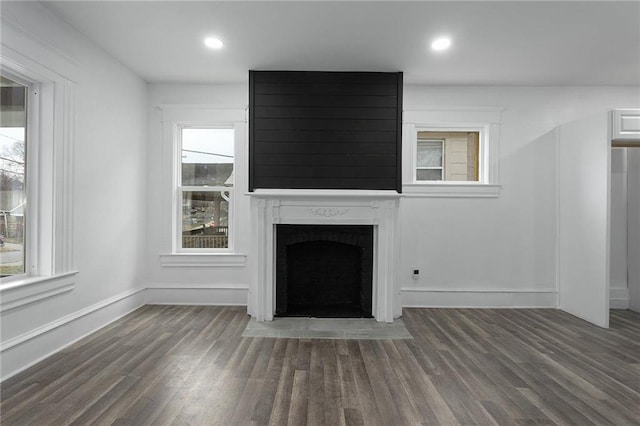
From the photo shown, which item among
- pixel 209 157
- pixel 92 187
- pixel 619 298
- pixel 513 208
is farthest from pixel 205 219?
pixel 619 298

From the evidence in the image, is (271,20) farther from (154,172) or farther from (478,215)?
(478,215)

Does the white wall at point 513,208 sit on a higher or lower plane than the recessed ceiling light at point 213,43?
lower

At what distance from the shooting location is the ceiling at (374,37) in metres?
2.88

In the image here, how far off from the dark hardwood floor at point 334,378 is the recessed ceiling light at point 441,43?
2724 mm

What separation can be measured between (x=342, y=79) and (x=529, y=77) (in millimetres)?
2189

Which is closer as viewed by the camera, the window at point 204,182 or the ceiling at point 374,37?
the ceiling at point 374,37

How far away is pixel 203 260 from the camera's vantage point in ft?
15.3

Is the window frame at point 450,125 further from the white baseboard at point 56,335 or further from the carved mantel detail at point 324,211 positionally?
the white baseboard at point 56,335

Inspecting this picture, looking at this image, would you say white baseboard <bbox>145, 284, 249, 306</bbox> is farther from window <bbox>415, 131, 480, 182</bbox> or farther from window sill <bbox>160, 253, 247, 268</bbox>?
window <bbox>415, 131, 480, 182</bbox>

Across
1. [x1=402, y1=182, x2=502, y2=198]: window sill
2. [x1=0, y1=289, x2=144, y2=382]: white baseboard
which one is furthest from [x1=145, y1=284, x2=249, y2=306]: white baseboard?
[x1=402, y1=182, x2=502, y2=198]: window sill

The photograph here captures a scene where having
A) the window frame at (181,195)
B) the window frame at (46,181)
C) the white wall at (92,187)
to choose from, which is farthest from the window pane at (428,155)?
the window frame at (46,181)

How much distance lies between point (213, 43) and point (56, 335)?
284 centimetres

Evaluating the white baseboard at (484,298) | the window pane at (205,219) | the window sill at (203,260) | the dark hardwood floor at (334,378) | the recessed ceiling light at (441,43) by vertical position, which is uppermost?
the recessed ceiling light at (441,43)

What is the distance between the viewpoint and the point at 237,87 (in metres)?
4.63
